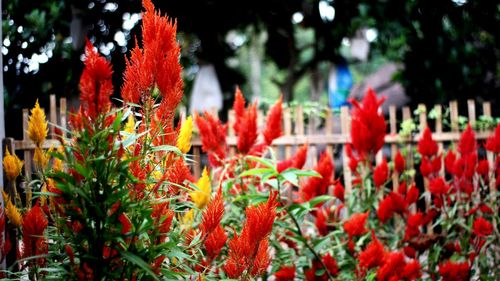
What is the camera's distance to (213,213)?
4.74 ft

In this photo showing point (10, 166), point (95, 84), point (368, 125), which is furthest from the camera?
point (368, 125)

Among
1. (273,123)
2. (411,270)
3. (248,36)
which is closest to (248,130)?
(273,123)

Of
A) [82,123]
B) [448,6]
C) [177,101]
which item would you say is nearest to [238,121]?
[177,101]

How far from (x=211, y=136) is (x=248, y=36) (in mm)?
10828

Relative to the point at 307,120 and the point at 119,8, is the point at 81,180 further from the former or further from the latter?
the point at 307,120

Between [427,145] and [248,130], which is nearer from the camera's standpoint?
[248,130]

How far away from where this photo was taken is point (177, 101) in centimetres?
141

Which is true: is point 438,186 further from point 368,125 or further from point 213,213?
point 213,213

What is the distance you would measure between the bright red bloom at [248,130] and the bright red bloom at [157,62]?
118cm

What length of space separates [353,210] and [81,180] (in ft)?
8.09

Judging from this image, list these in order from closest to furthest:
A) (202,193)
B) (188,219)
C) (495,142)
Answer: (202,193), (188,219), (495,142)

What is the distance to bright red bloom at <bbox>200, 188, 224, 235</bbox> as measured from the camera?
1.43m

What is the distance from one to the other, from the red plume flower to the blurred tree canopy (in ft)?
0.85

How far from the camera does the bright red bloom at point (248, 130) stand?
2.57m
